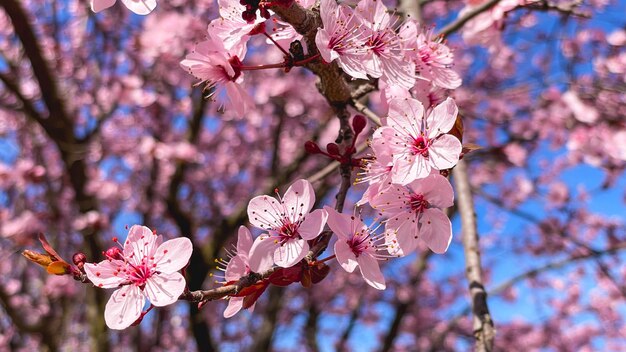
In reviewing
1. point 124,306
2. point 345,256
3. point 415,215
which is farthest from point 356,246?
point 124,306

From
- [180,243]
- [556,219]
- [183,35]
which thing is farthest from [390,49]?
[556,219]

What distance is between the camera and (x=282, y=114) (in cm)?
494

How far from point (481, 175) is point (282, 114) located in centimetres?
338

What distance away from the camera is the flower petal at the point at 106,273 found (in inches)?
40.2

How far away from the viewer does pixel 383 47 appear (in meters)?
1.17

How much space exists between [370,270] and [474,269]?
594 mm

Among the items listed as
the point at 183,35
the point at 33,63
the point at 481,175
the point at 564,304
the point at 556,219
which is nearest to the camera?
the point at 33,63

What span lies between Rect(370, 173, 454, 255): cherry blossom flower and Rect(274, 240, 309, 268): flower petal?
0.63ft

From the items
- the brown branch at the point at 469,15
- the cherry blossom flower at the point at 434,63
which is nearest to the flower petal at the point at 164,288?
the cherry blossom flower at the point at 434,63

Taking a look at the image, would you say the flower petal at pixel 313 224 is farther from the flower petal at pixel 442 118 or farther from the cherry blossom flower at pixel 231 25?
the cherry blossom flower at pixel 231 25

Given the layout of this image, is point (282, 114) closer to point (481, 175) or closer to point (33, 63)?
point (33, 63)

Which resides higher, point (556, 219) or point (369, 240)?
point (369, 240)

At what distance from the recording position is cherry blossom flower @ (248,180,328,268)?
101 cm

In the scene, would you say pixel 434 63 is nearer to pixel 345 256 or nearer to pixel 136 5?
pixel 345 256
